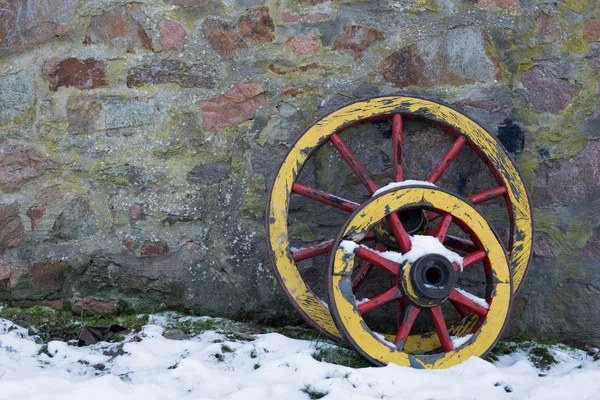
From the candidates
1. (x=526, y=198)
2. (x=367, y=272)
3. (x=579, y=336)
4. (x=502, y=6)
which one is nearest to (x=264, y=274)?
(x=367, y=272)

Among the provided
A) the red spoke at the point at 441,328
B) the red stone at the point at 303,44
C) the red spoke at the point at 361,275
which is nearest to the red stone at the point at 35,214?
the red stone at the point at 303,44

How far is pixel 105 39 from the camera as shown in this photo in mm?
2559

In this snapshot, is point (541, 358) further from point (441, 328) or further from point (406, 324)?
point (406, 324)

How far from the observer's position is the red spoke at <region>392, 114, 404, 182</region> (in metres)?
2.37

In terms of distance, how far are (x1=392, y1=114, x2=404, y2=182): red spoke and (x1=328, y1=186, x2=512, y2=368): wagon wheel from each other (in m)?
0.26

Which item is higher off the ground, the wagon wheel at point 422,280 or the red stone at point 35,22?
the red stone at point 35,22

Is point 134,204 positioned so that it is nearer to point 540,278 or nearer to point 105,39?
point 105,39

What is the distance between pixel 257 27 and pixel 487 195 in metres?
1.21

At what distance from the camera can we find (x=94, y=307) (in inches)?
103

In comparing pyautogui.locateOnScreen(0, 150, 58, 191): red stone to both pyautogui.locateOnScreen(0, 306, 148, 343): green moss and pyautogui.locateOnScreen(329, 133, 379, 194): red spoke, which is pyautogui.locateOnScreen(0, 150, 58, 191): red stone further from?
pyautogui.locateOnScreen(329, 133, 379, 194): red spoke

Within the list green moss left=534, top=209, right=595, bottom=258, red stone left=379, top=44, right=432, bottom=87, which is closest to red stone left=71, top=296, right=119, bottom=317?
red stone left=379, top=44, right=432, bottom=87

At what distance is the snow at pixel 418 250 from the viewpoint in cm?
207

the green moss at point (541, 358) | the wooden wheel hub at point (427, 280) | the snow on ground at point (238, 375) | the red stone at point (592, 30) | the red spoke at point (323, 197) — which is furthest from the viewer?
the red stone at point (592, 30)

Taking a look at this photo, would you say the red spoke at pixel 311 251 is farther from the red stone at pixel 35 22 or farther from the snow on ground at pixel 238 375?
the red stone at pixel 35 22
